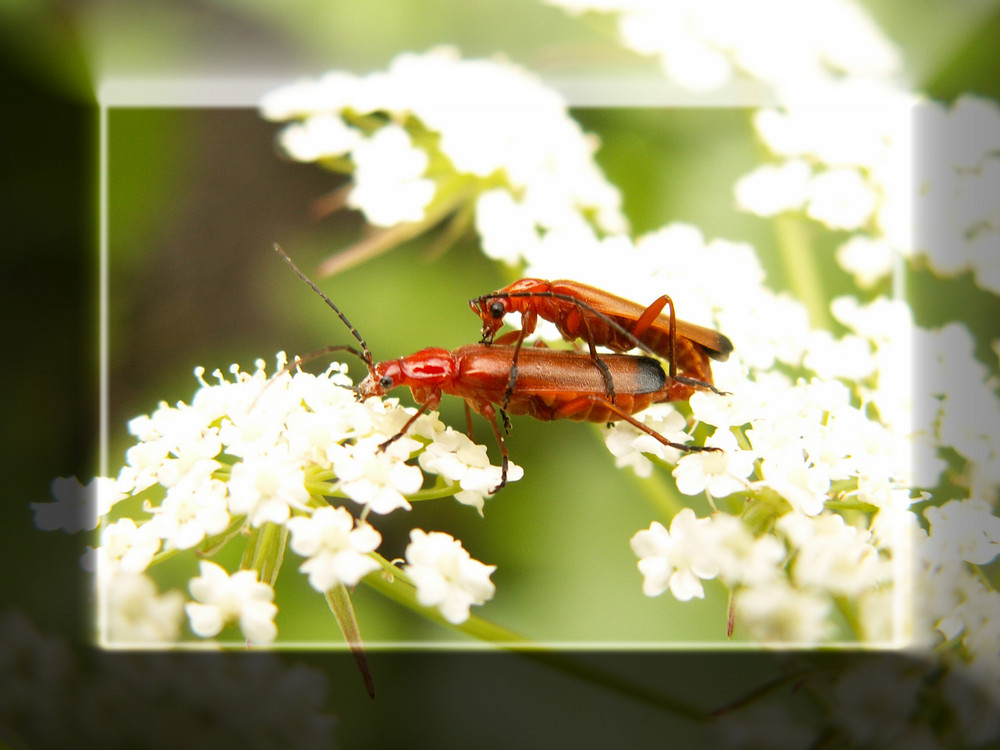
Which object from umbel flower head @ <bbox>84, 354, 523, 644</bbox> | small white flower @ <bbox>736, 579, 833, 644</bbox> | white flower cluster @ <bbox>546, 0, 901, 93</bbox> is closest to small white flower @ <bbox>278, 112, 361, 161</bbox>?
white flower cluster @ <bbox>546, 0, 901, 93</bbox>

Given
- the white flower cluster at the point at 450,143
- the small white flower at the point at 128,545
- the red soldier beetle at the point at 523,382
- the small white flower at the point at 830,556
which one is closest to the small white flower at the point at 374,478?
the red soldier beetle at the point at 523,382

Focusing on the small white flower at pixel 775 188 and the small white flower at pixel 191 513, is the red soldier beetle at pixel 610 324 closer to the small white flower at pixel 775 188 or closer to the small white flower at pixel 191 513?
the small white flower at pixel 191 513

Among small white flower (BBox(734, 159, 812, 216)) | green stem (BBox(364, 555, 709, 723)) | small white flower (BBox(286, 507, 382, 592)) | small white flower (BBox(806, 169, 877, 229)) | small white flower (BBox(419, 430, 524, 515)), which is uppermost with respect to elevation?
small white flower (BBox(734, 159, 812, 216))

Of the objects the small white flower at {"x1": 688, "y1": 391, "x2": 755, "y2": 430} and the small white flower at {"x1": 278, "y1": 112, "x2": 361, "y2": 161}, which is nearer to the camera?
the small white flower at {"x1": 688, "y1": 391, "x2": 755, "y2": 430}

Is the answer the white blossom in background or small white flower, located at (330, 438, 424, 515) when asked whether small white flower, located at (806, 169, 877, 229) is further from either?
the white blossom in background

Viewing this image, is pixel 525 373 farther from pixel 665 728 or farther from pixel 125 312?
pixel 125 312

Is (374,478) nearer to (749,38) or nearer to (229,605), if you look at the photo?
(229,605)

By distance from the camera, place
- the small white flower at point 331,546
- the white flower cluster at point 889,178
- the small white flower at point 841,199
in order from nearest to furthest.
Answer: the small white flower at point 331,546
the white flower cluster at point 889,178
the small white flower at point 841,199

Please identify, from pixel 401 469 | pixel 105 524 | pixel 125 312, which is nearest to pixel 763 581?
pixel 401 469
